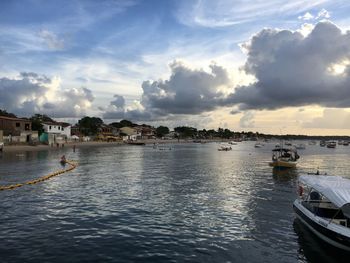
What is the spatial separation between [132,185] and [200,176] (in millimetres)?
15258

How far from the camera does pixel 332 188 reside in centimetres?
2322

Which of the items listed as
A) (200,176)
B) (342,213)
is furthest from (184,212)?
(200,176)

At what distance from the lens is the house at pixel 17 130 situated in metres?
126

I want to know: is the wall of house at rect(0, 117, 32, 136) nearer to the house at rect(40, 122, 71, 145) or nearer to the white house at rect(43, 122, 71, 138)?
the house at rect(40, 122, 71, 145)

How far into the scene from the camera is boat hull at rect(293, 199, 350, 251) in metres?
18.9

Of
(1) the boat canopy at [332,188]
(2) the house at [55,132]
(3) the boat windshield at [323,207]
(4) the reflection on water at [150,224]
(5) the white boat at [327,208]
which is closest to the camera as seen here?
(5) the white boat at [327,208]

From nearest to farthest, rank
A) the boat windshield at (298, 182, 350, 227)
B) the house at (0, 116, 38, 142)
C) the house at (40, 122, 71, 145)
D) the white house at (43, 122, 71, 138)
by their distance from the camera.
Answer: the boat windshield at (298, 182, 350, 227)
the house at (0, 116, 38, 142)
the house at (40, 122, 71, 145)
the white house at (43, 122, 71, 138)

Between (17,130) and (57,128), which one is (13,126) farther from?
(57,128)

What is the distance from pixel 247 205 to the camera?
33.5 meters

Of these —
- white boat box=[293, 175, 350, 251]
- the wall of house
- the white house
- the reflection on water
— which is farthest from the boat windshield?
the white house

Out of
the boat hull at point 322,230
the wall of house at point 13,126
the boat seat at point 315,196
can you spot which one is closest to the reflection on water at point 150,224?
the boat hull at point 322,230

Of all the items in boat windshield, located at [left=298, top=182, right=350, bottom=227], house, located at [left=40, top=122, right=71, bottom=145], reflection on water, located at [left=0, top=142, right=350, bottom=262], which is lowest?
reflection on water, located at [left=0, top=142, right=350, bottom=262]

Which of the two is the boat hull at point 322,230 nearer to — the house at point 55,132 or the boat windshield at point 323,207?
the boat windshield at point 323,207

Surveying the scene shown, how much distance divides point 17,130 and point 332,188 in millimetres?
129642
